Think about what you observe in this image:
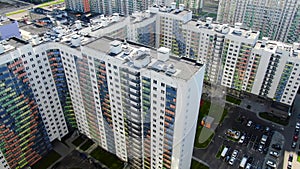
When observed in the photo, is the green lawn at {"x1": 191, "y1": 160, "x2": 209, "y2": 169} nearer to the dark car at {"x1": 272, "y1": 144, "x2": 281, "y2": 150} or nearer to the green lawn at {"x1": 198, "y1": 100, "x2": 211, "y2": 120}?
the green lawn at {"x1": 198, "y1": 100, "x2": 211, "y2": 120}

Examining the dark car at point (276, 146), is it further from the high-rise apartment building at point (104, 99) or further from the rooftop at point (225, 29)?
the rooftop at point (225, 29)

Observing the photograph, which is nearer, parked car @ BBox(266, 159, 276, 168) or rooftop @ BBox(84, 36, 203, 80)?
rooftop @ BBox(84, 36, 203, 80)

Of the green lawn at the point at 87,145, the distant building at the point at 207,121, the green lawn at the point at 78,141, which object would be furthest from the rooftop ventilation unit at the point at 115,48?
the distant building at the point at 207,121

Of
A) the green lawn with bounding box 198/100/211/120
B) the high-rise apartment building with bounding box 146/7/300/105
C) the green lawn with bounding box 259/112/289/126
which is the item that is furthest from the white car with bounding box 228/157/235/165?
the high-rise apartment building with bounding box 146/7/300/105

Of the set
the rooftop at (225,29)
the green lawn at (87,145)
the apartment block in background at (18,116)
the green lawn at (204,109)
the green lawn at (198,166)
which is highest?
the rooftop at (225,29)

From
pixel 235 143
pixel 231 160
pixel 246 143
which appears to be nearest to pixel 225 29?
pixel 235 143

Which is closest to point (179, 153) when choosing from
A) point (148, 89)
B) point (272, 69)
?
point (148, 89)

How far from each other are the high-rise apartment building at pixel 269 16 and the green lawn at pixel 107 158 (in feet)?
314

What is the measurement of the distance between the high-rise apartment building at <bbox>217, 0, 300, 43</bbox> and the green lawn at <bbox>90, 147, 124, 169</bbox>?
314ft

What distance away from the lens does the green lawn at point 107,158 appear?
76.8 meters

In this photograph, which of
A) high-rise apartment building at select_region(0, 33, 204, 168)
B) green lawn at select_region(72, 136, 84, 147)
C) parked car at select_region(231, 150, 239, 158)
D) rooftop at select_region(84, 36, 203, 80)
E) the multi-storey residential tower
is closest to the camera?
rooftop at select_region(84, 36, 203, 80)

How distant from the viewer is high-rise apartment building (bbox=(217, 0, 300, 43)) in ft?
372

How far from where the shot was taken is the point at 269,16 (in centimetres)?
11894

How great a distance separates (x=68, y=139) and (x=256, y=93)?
73.8 m
